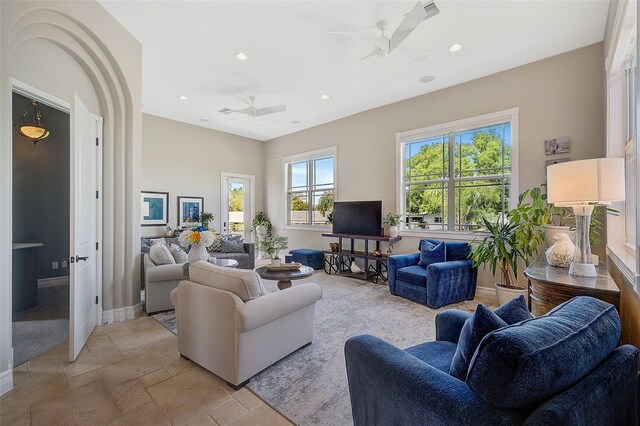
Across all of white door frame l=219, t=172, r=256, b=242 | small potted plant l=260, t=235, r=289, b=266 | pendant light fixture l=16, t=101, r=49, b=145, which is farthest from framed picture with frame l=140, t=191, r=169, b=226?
small potted plant l=260, t=235, r=289, b=266

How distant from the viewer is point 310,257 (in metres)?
6.09

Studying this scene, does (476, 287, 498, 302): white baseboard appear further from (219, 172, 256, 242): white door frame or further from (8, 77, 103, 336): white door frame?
(219, 172, 256, 242): white door frame

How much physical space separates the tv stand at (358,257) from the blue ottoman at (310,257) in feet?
0.44

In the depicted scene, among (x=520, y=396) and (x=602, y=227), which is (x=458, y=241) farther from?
(x=520, y=396)

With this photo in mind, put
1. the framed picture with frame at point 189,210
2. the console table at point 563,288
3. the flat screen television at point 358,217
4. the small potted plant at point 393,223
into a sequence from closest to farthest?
the console table at point 563,288 → the small potted plant at point 393,223 → the flat screen television at point 358,217 → the framed picture with frame at point 189,210

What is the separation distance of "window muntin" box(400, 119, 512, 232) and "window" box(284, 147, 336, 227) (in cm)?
190

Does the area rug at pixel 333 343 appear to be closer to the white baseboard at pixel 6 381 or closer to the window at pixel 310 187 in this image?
the white baseboard at pixel 6 381

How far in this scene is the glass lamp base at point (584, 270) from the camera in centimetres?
198

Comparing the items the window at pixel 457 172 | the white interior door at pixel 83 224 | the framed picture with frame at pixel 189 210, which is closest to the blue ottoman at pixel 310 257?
the window at pixel 457 172

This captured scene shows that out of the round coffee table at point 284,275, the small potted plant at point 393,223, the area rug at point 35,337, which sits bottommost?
the area rug at point 35,337

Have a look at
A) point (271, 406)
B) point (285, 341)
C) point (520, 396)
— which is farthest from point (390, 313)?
point (520, 396)

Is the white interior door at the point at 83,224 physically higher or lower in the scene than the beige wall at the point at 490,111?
lower

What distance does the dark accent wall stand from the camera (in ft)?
15.1

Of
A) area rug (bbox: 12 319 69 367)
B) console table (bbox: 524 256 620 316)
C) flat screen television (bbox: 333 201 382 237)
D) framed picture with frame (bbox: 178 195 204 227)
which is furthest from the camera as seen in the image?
framed picture with frame (bbox: 178 195 204 227)
